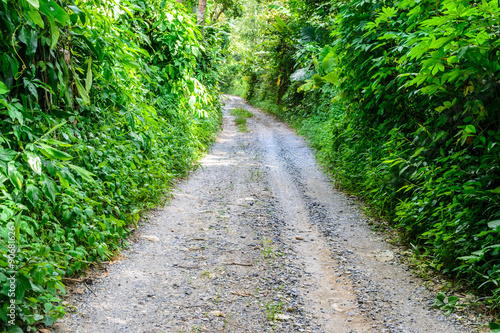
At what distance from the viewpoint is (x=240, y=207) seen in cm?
617

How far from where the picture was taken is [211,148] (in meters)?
11.9

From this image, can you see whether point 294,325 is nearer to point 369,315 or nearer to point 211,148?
point 369,315

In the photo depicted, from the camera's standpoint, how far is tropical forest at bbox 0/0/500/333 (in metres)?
3.02

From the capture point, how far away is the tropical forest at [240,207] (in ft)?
9.92

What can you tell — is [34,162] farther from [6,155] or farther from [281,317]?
[281,317]

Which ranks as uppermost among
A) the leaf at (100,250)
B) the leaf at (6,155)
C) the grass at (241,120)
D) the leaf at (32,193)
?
the leaf at (6,155)

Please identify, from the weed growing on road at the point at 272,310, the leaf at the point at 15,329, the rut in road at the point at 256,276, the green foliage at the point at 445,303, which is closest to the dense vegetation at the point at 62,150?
the leaf at the point at 15,329

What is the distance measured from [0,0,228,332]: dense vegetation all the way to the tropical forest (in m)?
0.02

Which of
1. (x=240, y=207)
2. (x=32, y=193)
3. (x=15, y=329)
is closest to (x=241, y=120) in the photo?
(x=240, y=207)

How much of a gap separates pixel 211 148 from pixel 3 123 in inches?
349

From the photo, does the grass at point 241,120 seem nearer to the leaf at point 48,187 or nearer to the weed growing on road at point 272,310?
the weed growing on road at point 272,310

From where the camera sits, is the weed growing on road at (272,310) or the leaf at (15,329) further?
the weed growing on road at (272,310)

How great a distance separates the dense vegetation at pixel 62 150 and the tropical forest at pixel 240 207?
0.8 inches

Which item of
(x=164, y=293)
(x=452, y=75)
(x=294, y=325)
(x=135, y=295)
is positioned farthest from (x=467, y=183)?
(x=135, y=295)
